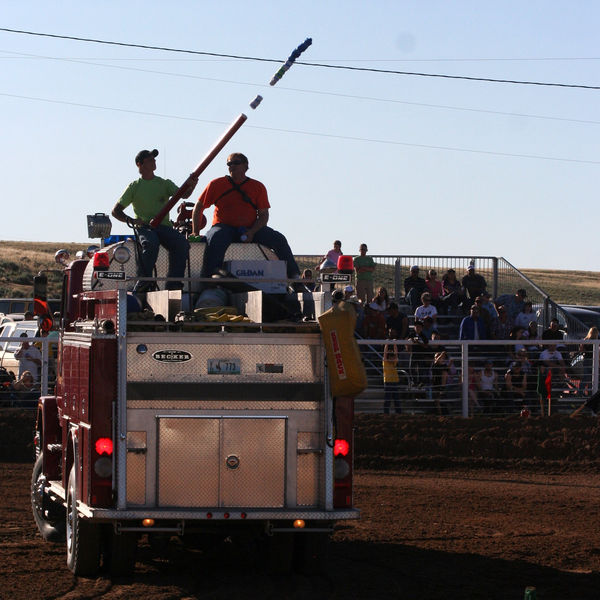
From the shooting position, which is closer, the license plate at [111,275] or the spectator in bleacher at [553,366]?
the license plate at [111,275]

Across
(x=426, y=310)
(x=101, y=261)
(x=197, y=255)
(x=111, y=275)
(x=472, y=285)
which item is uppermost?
(x=472, y=285)

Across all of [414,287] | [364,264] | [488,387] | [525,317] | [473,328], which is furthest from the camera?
[364,264]

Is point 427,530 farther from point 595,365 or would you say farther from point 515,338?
point 515,338

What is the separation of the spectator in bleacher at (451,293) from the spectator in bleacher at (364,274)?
5.07ft

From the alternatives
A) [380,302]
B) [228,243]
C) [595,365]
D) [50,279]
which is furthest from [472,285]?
[50,279]

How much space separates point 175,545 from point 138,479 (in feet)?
8.81

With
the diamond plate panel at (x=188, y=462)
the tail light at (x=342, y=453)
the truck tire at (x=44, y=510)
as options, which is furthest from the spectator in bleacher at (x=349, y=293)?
the truck tire at (x=44, y=510)

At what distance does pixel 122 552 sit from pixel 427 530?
13.4 feet

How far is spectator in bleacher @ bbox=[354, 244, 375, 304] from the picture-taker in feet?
83.4

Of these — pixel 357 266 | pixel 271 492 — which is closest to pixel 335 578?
pixel 271 492

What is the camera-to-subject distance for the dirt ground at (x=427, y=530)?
393 inches

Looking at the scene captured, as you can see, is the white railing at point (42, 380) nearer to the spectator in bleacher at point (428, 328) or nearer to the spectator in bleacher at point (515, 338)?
the spectator in bleacher at point (428, 328)

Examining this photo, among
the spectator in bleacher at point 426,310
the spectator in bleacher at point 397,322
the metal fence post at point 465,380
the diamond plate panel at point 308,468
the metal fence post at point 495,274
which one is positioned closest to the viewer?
the diamond plate panel at point 308,468

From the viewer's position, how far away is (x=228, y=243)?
41.5 ft
